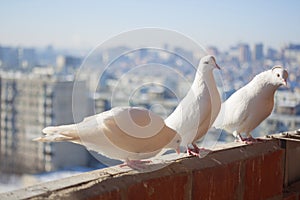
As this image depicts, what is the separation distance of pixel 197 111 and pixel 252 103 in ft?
1.41

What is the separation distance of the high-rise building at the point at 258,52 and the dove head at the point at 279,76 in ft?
0.39

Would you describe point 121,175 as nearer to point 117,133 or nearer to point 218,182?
point 117,133

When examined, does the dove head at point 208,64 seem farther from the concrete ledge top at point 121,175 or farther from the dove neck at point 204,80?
the concrete ledge top at point 121,175

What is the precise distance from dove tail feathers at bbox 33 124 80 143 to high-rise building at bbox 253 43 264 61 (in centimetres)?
86

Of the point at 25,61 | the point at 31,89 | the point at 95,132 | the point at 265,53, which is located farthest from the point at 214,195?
the point at 31,89

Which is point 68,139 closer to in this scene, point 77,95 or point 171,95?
point 77,95

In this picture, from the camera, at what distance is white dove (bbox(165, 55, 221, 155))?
0.90m

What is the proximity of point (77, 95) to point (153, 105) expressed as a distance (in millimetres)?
164

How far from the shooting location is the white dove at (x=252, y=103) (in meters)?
1.28

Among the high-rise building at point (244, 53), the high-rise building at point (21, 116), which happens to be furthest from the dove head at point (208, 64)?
the high-rise building at point (21, 116)

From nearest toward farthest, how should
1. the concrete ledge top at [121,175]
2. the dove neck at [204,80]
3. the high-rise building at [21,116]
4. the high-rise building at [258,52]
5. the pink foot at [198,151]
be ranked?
the concrete ledge top at [121,175]
the pink foot at [198,151]
the dove neck at [204,80]
the high-rise building at [258,52]
the high-rise building at [21,116]

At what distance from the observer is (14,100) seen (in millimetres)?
4520

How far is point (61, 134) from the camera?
71cm

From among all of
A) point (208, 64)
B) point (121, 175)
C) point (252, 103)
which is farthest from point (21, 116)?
point (121, 175)
